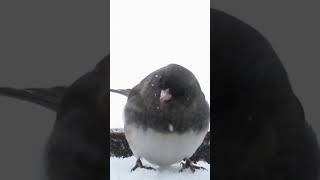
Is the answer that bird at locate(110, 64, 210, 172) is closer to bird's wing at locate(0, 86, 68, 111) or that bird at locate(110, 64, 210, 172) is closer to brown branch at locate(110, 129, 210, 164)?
brown branch at locate(110, 129, 210, 164)

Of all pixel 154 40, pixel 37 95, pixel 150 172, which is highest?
pixel 154 40

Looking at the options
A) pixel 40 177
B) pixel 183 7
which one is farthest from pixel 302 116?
pixel 40 177

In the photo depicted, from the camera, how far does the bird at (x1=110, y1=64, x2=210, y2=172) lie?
1.00m

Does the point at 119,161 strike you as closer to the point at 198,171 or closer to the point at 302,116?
the point at 198,171

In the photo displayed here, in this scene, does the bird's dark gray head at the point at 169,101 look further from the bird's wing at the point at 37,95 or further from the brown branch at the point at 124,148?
the bird's wing at the point at 37,95

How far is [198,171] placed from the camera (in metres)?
1.05

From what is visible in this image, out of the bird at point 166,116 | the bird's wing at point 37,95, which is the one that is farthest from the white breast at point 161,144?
the bird's wing at point 37,95

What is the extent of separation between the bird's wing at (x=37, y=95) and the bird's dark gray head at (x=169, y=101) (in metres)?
0.21

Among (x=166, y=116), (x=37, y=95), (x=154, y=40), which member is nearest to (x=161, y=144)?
(x=166, y=116)

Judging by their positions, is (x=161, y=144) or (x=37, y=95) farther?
(x=37, y=95)

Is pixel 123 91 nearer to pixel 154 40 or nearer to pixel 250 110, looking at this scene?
pixel 154 40

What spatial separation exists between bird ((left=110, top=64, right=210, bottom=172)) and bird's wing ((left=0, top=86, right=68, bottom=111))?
20cm

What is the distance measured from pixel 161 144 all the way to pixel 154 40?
0.57 feet

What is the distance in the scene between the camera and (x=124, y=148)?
1.04 m
